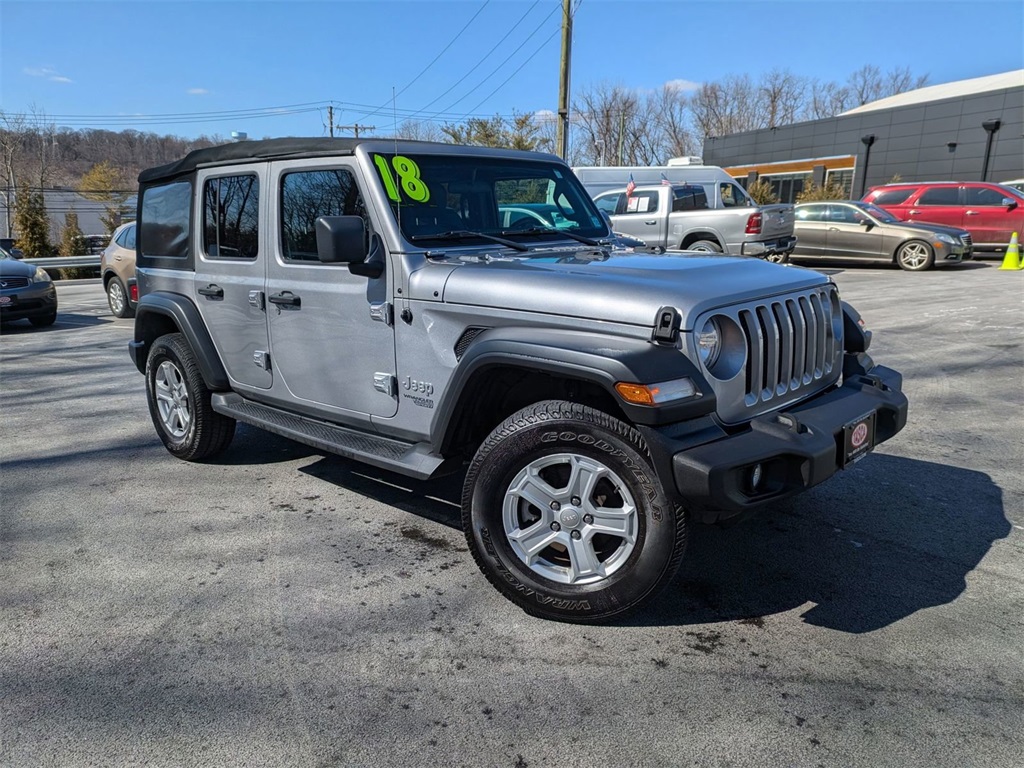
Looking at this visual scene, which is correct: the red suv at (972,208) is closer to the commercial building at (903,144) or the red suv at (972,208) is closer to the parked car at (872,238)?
the parked car at (872,238)

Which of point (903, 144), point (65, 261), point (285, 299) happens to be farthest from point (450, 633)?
point (903, 144)

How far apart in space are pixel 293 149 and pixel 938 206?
1829 cm

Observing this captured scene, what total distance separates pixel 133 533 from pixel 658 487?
9.43 feet

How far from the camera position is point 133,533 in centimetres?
403

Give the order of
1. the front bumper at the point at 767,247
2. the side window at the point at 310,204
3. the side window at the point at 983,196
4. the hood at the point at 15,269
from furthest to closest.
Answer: the side window at the point at 983,196, the front bumper at the point at 767,247, the hood at the point at 15,269, the side window at the point at 310,204

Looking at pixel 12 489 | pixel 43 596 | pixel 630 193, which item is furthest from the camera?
pixel 630 193

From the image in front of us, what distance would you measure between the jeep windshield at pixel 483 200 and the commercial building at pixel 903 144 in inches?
999

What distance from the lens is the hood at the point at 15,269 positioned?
38.1 feet

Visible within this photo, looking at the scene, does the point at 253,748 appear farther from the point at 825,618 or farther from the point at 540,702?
the point at 825,618

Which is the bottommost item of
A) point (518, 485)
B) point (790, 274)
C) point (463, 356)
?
point (518, 485)

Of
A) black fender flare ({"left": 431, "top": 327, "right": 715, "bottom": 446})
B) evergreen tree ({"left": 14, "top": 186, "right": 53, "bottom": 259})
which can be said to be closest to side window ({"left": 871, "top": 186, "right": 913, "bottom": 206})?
black fender flare ({"left": 431, "top": 327, "right": 715, "bottom": 446})

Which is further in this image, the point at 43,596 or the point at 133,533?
the point at 133,533

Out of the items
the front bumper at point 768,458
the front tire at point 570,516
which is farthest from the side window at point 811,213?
the front tire at point 570,516

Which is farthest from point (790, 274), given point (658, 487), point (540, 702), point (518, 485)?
point (540, 702)
